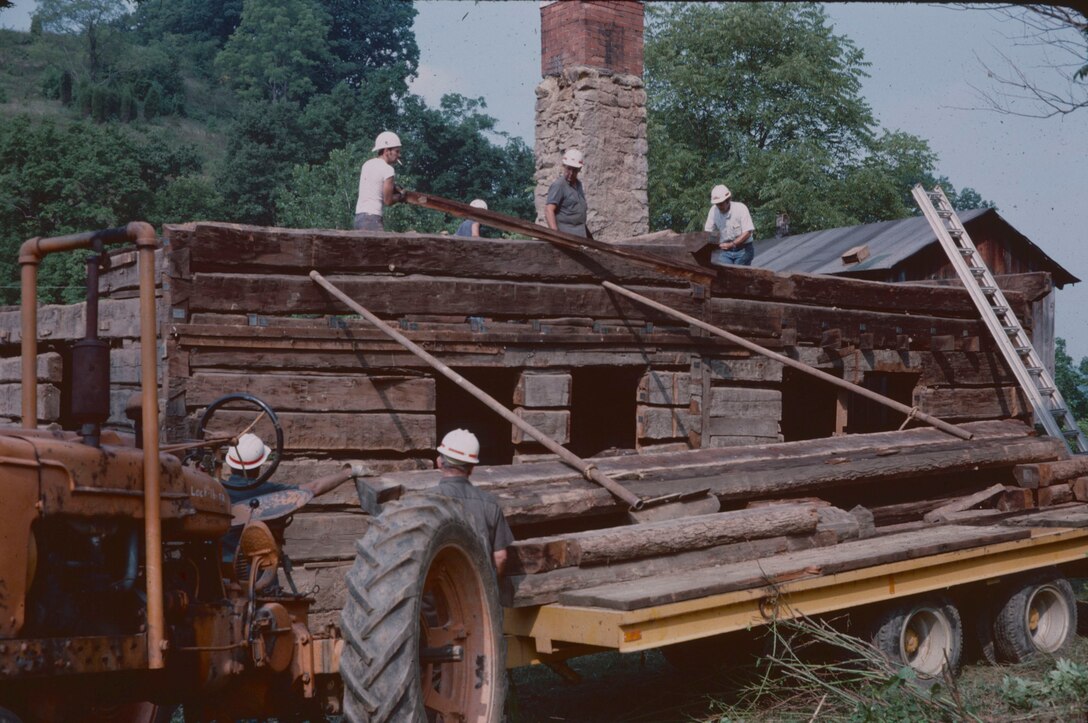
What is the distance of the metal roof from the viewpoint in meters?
24.5

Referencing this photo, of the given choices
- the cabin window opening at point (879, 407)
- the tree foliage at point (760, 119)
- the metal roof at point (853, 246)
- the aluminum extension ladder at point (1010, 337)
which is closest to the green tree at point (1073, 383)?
the metal roof at point (853, 246)

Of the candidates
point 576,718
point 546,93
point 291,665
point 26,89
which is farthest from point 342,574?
point 26,89

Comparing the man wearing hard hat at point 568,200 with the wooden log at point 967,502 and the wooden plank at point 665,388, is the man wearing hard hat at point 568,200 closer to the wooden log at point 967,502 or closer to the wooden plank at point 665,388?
the wooden plank at point 665,388

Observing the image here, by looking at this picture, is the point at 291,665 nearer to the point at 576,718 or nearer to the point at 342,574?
the point at 576,718

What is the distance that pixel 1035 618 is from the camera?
10.8m

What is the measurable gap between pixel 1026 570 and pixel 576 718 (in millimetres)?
4267

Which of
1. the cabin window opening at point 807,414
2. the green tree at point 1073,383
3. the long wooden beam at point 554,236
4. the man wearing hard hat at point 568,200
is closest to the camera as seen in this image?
the long wooden beam at point 554,236

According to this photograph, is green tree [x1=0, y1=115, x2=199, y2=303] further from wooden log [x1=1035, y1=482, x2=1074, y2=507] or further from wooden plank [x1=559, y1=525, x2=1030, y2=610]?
wooden plank [x1=559, y1=525, x2=1030, y2=610]

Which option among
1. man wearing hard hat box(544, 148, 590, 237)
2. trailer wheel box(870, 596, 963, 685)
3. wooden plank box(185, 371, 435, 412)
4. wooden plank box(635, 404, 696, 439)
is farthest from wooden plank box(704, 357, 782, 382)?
trailer wheel box(870, 596, 963, 685)

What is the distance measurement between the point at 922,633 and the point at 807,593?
175 centimetres

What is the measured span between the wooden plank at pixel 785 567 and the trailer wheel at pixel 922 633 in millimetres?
418

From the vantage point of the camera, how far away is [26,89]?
7606 centimetres

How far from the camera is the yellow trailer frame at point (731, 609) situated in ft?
22.9

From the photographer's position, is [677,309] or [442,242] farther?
[677,309]
